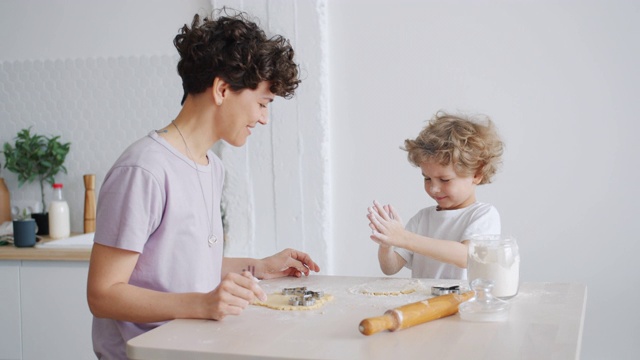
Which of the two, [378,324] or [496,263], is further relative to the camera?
[496,263]

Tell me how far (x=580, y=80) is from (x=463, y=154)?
96cm

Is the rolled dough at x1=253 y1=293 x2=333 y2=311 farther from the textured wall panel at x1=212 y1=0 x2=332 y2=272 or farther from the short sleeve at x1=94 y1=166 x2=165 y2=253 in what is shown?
the textured wall panel at x1=212 y1=0 x2=332 y2=272

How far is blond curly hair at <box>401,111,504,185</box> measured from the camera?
2.25 m

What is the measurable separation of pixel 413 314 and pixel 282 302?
1.17ft

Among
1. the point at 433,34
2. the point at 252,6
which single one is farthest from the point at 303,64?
the point at 433,34

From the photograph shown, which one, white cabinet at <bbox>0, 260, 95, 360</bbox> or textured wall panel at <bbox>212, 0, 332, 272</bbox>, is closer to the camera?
white cabinet at <bbox>0, 260, 95, 360</bbox>

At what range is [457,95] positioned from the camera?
10.1ft

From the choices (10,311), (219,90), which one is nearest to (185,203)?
(219,90)

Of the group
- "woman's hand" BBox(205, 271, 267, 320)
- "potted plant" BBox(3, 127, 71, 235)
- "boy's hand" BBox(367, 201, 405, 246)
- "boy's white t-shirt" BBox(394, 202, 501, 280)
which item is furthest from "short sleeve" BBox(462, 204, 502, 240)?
"potted plant" BBox(3, 127, 71, 235)

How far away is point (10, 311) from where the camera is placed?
10.4ft

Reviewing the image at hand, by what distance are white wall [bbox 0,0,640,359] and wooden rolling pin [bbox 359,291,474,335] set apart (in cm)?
158

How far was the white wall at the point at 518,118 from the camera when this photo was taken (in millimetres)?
2906

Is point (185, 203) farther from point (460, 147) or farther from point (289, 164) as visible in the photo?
point (289, 164)

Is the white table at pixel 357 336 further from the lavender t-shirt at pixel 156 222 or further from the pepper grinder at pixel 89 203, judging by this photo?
the pepper grinder at pixel 89 203
